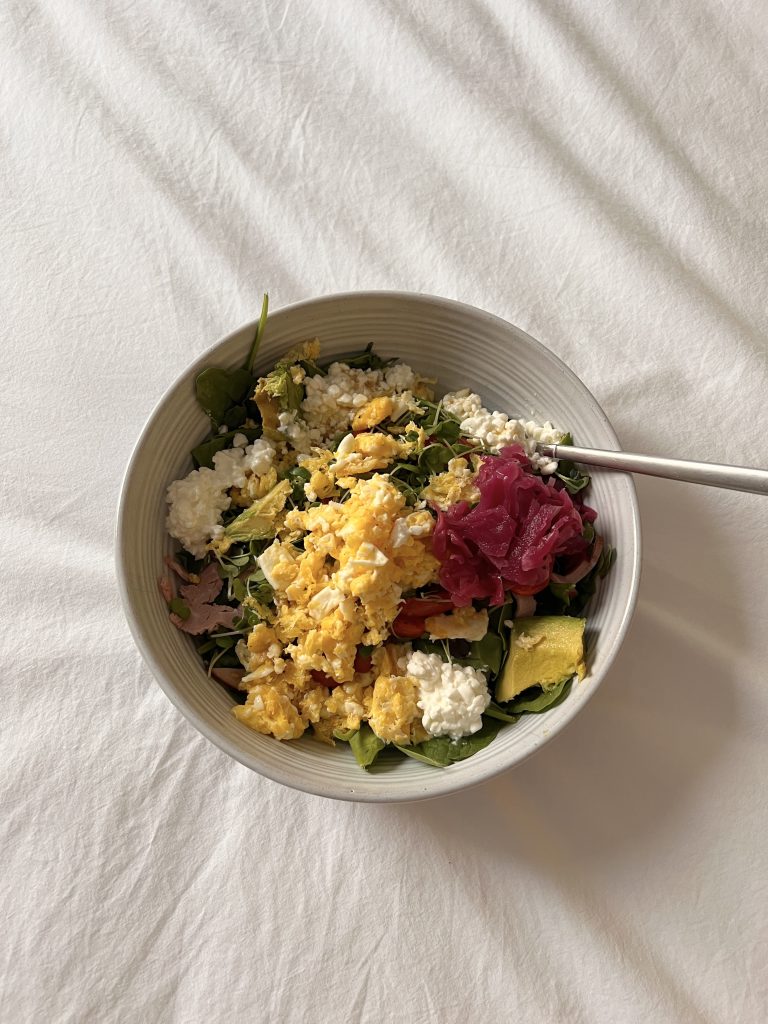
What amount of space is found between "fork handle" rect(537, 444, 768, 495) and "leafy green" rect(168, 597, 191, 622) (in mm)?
623

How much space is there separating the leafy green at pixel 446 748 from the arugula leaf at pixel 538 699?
5 cm

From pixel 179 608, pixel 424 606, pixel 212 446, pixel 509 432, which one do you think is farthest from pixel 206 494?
pixel 509 432

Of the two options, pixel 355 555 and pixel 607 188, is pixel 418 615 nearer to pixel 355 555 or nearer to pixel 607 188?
pixel 355 555

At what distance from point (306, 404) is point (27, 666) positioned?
68 centimetres

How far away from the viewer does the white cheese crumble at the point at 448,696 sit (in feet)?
4.52

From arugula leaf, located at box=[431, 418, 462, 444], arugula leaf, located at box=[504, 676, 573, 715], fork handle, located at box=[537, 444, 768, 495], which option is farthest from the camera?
arugula leaf, located at box=[431, 418, 462, 444]

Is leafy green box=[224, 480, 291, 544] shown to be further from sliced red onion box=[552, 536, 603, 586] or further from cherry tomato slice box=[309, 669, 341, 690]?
sliced red onion box=[552, 536, 603, 586]

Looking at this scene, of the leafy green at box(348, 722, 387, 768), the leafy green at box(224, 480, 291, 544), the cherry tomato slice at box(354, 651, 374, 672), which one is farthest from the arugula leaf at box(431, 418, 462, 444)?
the leafy green at box(348, 722, 387, 768)

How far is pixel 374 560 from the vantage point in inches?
52.6

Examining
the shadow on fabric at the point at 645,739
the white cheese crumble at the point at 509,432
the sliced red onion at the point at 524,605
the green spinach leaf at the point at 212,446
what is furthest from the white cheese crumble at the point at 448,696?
the green spinach leaf at the point at 212,446

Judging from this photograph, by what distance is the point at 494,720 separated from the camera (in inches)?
56.2

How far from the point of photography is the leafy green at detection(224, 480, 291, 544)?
1456mm

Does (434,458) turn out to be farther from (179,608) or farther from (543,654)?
(179,608)

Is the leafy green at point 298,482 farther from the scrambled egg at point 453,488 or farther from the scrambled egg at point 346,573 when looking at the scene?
the scrambled egg at point 453,488
